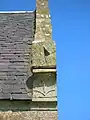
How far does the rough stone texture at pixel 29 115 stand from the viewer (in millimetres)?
4547

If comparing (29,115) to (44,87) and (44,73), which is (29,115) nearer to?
(44,87)

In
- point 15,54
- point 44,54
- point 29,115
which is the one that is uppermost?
point 15,54

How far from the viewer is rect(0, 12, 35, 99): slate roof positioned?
5141 mm

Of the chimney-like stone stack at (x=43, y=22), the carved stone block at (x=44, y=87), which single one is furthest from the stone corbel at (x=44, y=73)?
the chimney-like stone stack at (x=43, y=22)

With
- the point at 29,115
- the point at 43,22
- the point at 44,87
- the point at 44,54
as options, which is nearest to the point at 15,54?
the point at 44,54

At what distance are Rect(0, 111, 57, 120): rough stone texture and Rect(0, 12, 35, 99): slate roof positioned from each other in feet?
1.36

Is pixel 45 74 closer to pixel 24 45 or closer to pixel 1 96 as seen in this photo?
pixel 1 96

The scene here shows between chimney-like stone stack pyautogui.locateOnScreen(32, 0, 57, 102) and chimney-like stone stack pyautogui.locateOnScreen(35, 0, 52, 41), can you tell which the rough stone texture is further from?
chimney-like stone stack pyautogui.locateOnScreen(35, 0, 52, 41)

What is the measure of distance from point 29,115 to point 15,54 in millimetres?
2111

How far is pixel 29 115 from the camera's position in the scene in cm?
460

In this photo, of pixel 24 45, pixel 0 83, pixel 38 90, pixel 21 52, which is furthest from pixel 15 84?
pixel 24 45

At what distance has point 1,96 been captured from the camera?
498 cm

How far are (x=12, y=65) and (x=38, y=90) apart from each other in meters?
1.31

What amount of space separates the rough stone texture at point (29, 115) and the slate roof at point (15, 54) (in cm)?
41
